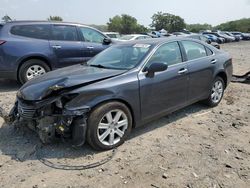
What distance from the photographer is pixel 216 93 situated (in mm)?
5656

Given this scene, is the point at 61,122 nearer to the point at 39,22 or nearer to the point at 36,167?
the point at 36,167

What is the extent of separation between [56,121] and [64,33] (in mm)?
4766

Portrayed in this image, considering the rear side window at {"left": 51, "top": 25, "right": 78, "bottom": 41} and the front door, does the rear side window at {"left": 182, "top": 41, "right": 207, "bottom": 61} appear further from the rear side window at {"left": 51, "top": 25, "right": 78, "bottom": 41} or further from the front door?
the rear side window at {"left": 51, "top": 25, "right": 78, "bottom": 41}

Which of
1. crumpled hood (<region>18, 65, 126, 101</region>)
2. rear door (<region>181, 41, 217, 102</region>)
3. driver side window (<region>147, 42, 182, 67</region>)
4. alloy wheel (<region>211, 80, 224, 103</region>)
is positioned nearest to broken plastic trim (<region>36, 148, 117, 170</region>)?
crumpled hood (<region>18, 65, 126, 101</region>)

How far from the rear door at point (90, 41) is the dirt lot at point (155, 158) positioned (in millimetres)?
3869

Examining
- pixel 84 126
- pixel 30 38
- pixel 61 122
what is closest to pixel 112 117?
pixel 84 126

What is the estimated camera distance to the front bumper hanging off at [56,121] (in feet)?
11.3

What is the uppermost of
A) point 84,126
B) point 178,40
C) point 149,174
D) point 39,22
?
point 39,22

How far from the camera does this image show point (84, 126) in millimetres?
3465

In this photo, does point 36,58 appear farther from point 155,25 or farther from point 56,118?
point 155,25

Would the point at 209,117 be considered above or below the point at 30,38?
below

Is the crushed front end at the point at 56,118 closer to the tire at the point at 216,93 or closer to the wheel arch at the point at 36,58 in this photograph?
the tire at the point at 216,93

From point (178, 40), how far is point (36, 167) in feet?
10.3

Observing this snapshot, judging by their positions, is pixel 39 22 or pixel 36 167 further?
pixel 39 22
